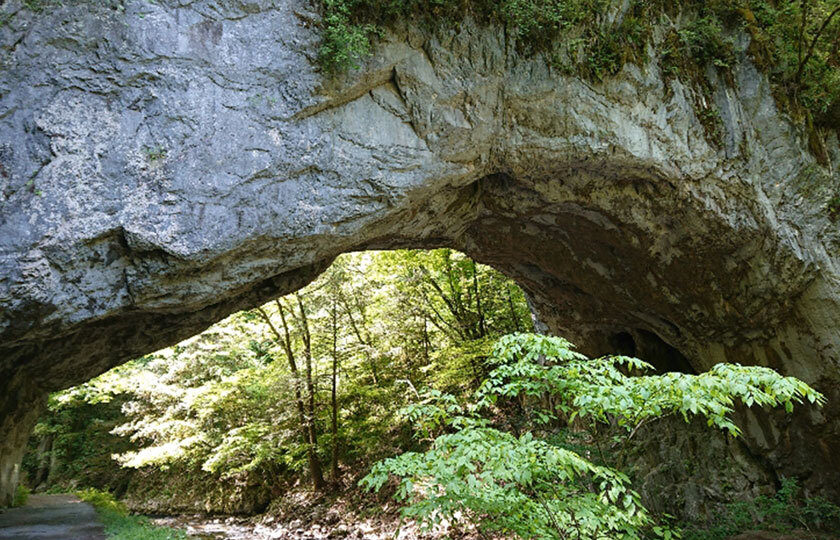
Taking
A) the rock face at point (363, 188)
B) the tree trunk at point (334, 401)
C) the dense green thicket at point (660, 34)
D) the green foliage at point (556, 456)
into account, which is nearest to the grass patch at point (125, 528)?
the rock face at point (363, 188)

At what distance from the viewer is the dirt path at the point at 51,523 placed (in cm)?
750

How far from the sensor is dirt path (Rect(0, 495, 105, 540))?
7.50 meters

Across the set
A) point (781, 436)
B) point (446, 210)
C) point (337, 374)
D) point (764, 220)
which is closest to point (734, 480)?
point (781, 436)

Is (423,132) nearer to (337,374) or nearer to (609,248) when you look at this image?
(609,248)

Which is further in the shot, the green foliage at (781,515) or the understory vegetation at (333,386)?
the understory vegetation at (333,386)

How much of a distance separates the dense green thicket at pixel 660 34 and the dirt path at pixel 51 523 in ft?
26.6

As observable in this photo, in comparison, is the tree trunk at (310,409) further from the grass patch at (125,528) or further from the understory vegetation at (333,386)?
the grass patch at (125,528)

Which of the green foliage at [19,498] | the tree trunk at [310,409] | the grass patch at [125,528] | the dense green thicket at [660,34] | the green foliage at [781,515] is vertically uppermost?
the dense green thicket at [660,34]

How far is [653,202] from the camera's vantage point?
6.12 m

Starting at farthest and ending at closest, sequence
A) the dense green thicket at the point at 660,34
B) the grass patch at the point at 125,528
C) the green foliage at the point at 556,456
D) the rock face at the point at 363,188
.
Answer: the grass patch at the point at 125,528
the dense green thicket at the point at 660,34
the rock face at the point at 363,188
the green foliage at the point at 556,456

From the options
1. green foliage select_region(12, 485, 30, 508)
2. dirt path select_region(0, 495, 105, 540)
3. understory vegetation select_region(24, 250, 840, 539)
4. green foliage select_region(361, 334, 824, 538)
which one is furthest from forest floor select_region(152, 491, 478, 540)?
green foliage select_region(361, 334, 824, 538)

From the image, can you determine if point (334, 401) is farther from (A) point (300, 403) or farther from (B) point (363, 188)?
(B) point (363, 188)

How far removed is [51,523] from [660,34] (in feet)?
39.9

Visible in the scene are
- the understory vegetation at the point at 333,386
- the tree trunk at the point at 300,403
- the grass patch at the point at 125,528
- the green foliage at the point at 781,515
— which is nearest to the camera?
the green foliage at the point at 781,515
